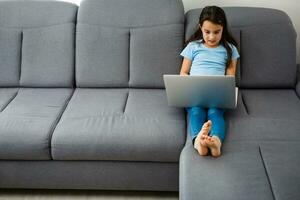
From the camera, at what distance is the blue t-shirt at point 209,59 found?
6.50ft

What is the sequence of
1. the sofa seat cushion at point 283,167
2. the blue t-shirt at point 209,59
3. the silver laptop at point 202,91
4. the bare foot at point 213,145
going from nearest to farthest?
the sofa seat cushion at point 283,167
the bare foot at point 213,145
the silver laptop at point 202,91
the blue t-shirt at point 209,59

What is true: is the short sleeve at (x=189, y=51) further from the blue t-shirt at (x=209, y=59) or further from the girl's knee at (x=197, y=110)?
the girl's knee at (x=197, y=110)

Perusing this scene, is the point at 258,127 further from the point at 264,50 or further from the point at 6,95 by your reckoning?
the point at 6,95

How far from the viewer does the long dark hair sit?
1.86m

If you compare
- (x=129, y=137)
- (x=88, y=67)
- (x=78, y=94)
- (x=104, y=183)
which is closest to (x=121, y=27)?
(x=88, y=67)

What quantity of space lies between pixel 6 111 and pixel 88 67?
1.77ft

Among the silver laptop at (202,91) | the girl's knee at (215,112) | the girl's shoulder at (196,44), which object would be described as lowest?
the girl's knee at (215,112)

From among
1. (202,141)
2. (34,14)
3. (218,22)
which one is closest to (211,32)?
(218,22)

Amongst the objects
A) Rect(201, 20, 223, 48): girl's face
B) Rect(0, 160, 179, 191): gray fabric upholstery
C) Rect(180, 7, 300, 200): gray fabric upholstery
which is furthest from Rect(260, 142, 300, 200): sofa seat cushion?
Rect(201, 20, 223, 48): girl's face

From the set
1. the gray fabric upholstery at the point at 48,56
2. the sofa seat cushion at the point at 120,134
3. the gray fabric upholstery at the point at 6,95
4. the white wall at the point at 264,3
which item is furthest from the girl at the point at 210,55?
the gray fabric upholstery at the point at 6,95

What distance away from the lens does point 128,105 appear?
1958 millimetres

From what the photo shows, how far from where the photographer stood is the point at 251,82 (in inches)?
83.4

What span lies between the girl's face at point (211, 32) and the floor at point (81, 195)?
0.84m

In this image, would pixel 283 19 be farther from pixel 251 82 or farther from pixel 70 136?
pixel 70 136
